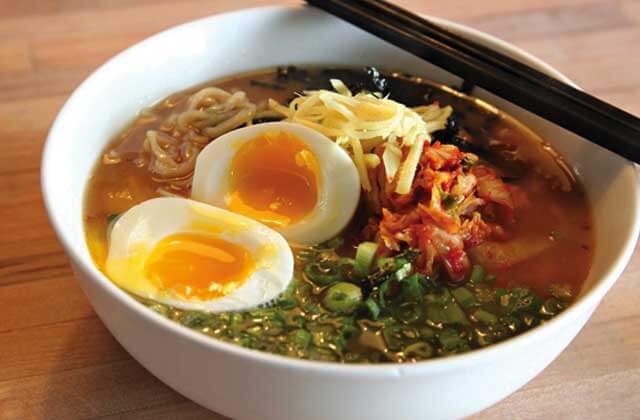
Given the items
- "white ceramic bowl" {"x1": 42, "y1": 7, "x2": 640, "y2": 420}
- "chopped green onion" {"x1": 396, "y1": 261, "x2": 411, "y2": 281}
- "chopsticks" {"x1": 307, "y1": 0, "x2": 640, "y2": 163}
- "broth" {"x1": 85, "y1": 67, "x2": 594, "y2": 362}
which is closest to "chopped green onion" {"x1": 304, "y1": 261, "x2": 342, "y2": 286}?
"broth" {"x1": 85, "y1": 67, "x2": 594, "y2": 362}

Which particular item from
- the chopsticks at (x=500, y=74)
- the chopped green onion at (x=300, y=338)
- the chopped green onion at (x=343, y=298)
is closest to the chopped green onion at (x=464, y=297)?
the chopped green onion at (x=343, y=298)

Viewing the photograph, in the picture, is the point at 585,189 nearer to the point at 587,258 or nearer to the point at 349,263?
the point at 587,258

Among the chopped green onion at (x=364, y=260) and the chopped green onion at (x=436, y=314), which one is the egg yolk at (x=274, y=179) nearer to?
the chopped green onion at (x=364, y=260)

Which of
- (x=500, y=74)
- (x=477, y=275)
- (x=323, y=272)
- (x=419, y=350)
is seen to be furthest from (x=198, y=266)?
(x=500, y=74)

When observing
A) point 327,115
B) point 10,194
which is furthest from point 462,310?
point 10,194

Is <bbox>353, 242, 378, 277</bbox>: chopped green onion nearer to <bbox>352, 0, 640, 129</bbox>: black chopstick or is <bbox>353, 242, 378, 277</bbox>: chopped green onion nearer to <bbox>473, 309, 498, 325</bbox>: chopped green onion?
<bbox>473, 309, 498, 325</bbox>: chopped green onion

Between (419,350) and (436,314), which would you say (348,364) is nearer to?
(419,350)
